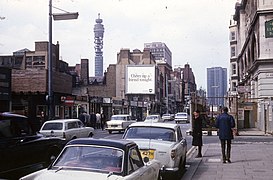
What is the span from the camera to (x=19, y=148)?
30.5 feet

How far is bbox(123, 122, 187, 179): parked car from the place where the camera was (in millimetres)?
A: 10062

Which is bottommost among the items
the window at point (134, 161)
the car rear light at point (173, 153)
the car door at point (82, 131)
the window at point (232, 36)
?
the car door at point (82, 131)

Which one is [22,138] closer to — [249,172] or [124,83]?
[249,172]

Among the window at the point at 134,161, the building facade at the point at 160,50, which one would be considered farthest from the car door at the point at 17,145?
the building facade at the point at 160,50

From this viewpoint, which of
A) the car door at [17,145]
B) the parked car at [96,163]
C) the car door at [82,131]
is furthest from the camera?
the car door at [82,131]

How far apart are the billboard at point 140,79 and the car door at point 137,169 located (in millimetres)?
85281

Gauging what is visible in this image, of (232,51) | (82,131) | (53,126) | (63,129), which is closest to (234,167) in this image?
(63,129)

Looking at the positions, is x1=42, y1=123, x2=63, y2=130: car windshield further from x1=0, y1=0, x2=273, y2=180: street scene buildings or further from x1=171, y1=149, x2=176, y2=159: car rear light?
Answer: x1=171, y1=149, x2=176, y2=159: car rear light

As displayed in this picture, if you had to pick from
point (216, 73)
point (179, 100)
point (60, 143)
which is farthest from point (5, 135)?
point (216, 73)

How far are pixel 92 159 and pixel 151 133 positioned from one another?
15.2 ft

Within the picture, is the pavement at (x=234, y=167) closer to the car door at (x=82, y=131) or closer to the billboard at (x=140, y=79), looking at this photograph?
the car door at (x=82, y=131)

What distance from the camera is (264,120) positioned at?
96.7ft

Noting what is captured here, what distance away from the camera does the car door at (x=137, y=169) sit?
21.6 feet

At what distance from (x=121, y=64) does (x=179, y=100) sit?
6451 centimetres
